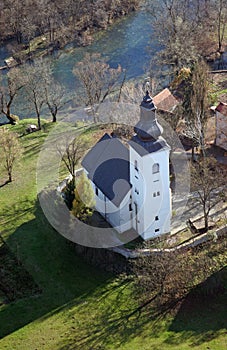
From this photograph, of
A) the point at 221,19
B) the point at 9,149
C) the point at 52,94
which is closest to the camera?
the point at 9,149

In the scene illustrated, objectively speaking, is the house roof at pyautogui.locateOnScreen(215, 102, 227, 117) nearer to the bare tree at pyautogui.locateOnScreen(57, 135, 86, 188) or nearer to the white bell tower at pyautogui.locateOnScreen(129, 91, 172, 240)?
the bare tree at pyautogui.locateOnScreen(57, 135, 86, 188)

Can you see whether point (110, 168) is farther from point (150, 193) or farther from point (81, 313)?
point (81, 313)

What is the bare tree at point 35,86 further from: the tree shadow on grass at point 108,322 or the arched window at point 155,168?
the tree shadow on grass at point 108,322

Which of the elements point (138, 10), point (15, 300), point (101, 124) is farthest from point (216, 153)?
point (138, 10)

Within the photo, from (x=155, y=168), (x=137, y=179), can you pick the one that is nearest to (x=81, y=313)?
(x=137, y=179)

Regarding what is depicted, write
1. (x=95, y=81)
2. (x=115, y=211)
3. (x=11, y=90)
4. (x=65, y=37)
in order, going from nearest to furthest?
(x=115, y=211), (x=95, y=81), (x=11, y=90), (x=65, y=37)

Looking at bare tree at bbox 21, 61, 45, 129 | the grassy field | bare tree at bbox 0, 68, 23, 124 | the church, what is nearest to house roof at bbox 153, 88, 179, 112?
bare tree at bbox 21, 61, 45, 129

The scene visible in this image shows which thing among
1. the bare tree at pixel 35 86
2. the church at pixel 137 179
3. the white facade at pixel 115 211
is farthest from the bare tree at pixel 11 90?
the white facade at pixel 115 211
